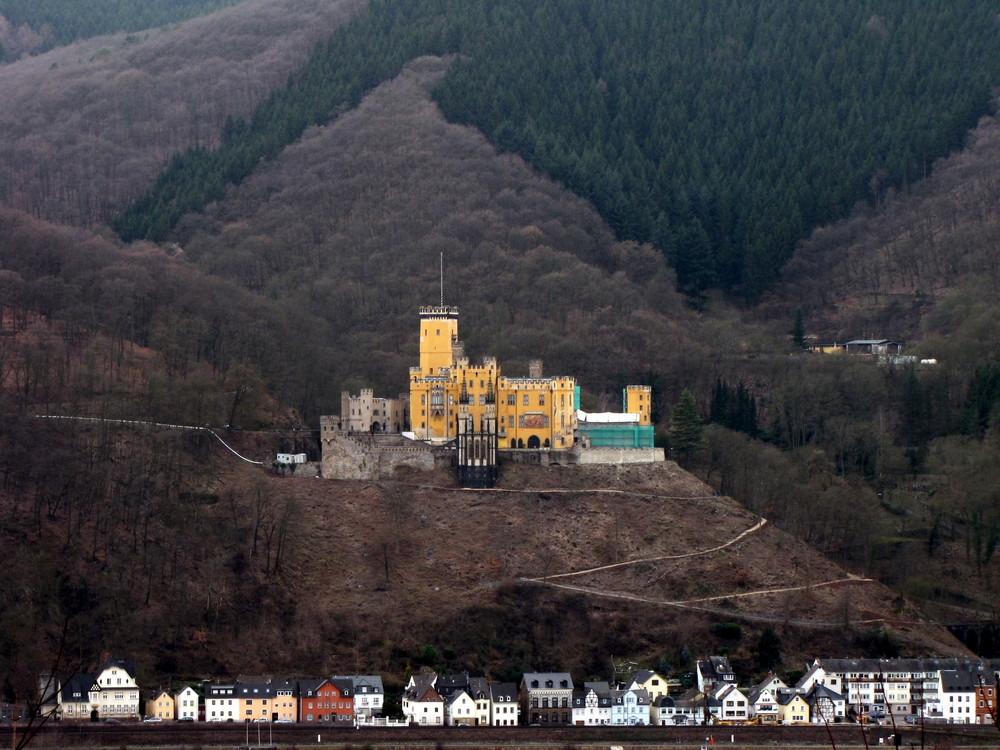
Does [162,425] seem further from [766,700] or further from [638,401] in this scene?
[766,700]

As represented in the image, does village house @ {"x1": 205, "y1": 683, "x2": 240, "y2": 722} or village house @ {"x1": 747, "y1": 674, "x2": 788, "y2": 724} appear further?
village house @ {"x1": 747, "y1": 674, "x2": 788, "y2": 724}

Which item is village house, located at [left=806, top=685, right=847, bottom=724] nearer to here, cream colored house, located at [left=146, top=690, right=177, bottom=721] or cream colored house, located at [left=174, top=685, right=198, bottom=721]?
cream colored house, located at [left=174, top=685, right=198, bottom=721]

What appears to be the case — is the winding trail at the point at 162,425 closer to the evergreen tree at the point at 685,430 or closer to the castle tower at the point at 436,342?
the castle tower at the point at 436,342

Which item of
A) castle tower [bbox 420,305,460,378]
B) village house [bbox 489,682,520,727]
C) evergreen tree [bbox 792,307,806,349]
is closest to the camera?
village house [bbox 489,682,520,727]

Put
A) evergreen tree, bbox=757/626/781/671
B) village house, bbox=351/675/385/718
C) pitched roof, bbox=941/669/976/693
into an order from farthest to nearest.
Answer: evergreen tree, bbox=757/626/781/671, pitched roof, bbox=941/669/976/693, village house, bbox=351/675/385/718

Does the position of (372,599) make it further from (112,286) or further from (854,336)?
(854,336)

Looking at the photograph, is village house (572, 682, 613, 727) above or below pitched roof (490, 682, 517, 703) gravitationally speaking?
below

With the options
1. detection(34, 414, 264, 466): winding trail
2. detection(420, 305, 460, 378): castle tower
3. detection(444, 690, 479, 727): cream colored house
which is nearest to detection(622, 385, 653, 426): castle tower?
detection(420, 305, 460, 378): castle tower

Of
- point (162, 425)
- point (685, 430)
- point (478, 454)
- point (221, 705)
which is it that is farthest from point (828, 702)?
point (162, 425)
